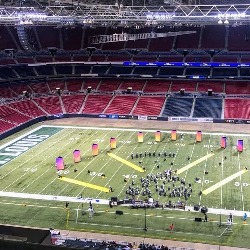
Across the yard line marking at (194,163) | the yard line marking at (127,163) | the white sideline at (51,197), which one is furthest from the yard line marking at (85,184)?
the yard line marking at (194,163)

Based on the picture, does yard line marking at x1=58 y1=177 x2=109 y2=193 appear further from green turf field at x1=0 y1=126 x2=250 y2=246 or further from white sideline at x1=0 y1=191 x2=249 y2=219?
white sideline at x1=0 y1=191 x2=249 y2=219

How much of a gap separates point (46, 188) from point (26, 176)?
3.72 m

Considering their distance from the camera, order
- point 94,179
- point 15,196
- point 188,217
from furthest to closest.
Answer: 1. point 94,179
2. point 15,196
3. point 188,217

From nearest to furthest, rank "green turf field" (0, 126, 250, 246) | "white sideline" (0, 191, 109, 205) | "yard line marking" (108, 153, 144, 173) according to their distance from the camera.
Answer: "green turf field" (0, 126, 250, 246) → "white sideline" (0, 191, 109, 205) → "yard line marking" (108, 153, 144, 173)

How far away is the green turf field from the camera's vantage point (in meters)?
25.8

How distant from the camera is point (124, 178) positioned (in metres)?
33.0

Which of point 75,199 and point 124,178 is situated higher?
point 124,178

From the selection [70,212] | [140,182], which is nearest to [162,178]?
[140,182]

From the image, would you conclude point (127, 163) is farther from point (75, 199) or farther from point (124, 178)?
point (75, 199)

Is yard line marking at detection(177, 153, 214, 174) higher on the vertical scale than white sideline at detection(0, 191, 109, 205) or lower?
higher

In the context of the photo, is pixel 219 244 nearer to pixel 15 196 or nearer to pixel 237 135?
pixel 15 196

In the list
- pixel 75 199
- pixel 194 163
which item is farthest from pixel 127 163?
pixel 75 199

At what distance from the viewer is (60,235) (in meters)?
23.2

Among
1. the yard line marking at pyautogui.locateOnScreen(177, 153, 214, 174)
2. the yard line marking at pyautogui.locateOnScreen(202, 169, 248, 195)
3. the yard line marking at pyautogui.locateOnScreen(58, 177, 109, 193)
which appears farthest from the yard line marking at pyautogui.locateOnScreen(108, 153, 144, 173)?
the yard line marking at pyautogui.locateOnScreen(202, 169, 248, 195)
